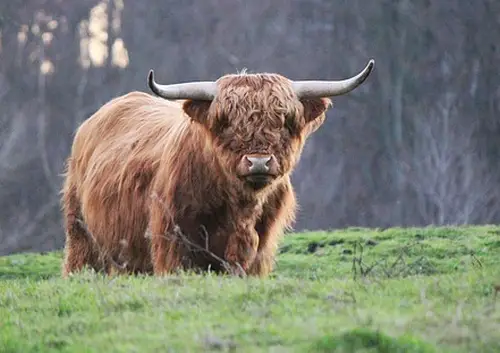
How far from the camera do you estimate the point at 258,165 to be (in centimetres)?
959

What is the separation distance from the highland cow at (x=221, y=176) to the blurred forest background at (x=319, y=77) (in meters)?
26.6

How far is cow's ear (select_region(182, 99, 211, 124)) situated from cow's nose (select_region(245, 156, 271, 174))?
678mm

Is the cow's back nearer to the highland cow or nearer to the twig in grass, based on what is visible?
the highland cow

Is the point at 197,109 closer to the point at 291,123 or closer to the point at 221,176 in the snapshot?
the point at 221,176

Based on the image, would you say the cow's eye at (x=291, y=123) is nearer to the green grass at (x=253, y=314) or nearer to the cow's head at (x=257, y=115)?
the cow's head at (x=257, y=115)

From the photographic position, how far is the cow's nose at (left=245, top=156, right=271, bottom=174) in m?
9.59

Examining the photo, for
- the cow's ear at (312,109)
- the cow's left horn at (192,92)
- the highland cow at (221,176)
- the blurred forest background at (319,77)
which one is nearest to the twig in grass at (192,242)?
the highland cow at (221,176)

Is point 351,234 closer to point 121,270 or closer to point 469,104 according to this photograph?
point 121,270

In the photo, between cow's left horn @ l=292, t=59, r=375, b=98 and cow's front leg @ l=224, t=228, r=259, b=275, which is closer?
cow's front leg @ l=224, t=228, r=259, b=275

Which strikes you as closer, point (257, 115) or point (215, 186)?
point (257, 115)

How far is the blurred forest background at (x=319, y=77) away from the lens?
40.2 metres

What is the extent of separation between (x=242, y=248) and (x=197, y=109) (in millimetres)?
1025

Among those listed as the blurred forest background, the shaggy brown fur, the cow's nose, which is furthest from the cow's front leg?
the blurred forest background

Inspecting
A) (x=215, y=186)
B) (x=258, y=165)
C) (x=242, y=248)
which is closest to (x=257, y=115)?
(x=258, y=165)
